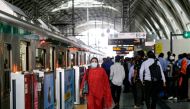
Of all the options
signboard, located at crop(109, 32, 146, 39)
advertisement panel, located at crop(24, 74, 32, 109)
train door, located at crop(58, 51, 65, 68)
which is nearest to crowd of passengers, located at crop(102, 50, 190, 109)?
train door, located at crop(58, 51, 65, 68)

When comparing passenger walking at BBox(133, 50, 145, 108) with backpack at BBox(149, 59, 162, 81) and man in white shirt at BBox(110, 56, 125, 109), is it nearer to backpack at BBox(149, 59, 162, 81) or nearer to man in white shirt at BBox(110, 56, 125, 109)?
man in white shirt at BBox(110, 56, 125, 109)

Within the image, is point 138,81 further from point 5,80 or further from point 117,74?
point 5,80

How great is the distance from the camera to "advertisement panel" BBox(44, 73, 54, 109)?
9141 millimetres

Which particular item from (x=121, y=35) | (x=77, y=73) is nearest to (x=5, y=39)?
(x=77, y=73)

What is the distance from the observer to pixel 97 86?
11102 mm

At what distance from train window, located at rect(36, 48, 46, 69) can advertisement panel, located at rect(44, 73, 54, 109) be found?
189 cm

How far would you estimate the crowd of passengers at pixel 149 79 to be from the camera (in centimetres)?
1290

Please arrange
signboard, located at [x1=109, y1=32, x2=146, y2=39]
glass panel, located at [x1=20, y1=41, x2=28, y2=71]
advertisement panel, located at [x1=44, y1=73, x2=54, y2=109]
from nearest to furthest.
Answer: advertisement panel, located at [x1=44, y1=73, x2=54, y2=109] → glass panel, located at [x1=20, y1=41, x2=28, y2=71] → signboard, located at [x1=109, y1=32, x2=146, y2=39]

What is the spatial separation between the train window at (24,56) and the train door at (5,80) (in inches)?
45.1

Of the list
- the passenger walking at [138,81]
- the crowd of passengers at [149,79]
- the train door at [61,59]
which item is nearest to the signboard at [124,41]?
the crowd of passengers at [149,79]

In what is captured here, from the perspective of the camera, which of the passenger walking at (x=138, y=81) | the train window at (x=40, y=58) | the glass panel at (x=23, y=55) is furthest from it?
the passenger walking at (x=138, y=81)

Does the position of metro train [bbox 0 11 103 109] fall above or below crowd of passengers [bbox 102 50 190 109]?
above

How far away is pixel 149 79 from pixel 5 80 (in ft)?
18.8

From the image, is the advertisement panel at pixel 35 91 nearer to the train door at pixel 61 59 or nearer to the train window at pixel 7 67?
the train window at pixel 7 67
